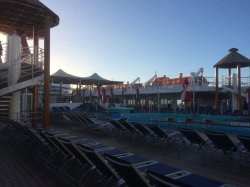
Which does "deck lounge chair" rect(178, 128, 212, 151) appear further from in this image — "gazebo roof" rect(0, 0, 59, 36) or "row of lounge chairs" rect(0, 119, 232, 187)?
"gazebo roof" rect(0, 0, 59, 36)

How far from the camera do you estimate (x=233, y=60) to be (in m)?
20.6

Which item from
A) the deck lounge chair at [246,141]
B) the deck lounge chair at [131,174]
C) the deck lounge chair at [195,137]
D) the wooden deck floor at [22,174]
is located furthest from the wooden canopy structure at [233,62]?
the deck lounge chair at [131,174]

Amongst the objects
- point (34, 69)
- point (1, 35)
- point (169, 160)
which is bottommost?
point (169, 160)

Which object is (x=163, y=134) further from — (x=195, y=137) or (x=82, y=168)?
(x=82, y=168)

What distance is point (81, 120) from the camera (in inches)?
427

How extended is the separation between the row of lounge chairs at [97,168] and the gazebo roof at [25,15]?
5668 millimetres

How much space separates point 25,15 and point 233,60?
1569cm

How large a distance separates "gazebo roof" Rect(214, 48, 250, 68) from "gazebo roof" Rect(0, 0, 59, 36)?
14.5m

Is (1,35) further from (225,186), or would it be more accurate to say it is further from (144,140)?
(225,186)

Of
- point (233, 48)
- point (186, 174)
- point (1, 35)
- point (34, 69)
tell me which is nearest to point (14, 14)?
point (34, 69)

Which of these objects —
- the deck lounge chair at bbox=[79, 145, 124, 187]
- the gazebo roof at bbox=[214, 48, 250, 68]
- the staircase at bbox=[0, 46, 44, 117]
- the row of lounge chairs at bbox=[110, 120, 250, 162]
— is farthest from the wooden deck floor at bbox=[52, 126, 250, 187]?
the gazebo roof at bbox=[214, 48, 250, 68]

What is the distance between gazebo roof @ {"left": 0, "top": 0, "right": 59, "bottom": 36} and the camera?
9.95 metres

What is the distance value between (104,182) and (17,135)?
15.3ft

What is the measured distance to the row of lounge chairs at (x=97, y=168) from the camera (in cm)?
279
